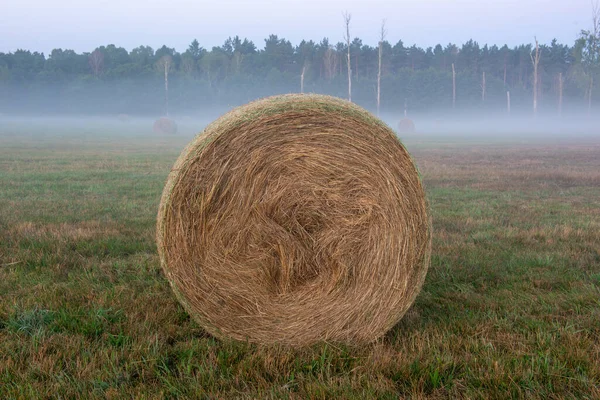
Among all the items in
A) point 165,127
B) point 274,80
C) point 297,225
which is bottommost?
point 297,225

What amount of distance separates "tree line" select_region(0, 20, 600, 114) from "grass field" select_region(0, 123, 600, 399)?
220 ft

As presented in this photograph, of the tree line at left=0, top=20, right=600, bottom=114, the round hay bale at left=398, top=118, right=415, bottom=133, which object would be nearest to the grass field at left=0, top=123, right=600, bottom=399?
the round hay bale at left=398, top=118, right=415, bottom=133

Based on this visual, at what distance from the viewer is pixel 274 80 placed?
269ft

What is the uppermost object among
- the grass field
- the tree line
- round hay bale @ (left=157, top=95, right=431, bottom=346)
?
the tree line

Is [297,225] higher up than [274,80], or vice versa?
[274,80]

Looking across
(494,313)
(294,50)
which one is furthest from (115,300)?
(294,50)

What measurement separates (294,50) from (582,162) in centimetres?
8154

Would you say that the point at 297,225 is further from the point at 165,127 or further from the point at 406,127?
the point at 406,127

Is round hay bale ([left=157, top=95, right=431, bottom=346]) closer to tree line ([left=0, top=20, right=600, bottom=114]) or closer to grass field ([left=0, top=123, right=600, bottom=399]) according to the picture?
grass field ([left=0, top=123, right=600, bottom=399])

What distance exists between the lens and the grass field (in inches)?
132

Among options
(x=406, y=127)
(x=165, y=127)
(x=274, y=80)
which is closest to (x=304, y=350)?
(x=165, y=127)

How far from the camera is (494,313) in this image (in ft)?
15.0

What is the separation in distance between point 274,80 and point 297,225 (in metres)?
79.9

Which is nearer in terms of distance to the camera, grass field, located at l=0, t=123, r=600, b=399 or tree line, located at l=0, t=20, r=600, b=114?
grass field, located at l=0, t=123, r=600, b=399
